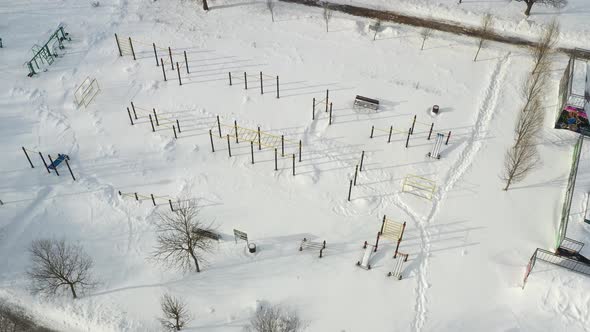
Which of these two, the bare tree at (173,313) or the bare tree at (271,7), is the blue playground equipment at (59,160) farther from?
the bare tree at (271,7)

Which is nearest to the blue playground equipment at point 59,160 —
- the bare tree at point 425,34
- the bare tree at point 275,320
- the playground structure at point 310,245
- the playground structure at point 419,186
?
the bare tree at point 275,320

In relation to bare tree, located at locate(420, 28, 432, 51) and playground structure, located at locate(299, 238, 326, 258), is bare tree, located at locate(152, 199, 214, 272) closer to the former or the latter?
playground structure, located at locate(299, 238, 326, 258)

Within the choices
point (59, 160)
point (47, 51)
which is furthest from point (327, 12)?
point (59, 160)

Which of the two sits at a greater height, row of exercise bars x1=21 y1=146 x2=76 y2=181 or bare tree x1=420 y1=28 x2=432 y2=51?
bare tree x1=420 y1=28 x2=432 y2=51

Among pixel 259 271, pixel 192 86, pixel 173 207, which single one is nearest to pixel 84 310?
pixel 173 207

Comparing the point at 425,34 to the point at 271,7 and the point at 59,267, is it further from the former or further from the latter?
the point at 59,267

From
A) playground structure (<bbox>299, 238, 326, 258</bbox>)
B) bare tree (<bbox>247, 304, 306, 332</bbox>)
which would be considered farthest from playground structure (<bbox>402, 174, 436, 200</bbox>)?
bare tree (<bbox>247, 304, 306, 332</bbox>)
